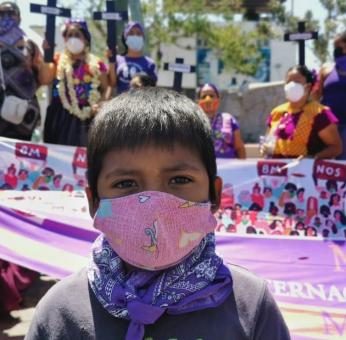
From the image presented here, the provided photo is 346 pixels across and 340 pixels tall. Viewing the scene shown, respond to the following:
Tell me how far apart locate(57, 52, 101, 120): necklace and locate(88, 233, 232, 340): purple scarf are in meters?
4.43

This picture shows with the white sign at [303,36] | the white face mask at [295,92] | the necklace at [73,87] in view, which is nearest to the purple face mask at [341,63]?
the white face mask at [295,92]

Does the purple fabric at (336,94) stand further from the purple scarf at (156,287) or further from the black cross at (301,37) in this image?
the purple scarf at (156,287)

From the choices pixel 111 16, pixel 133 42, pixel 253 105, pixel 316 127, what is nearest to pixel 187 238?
pixel 316 127

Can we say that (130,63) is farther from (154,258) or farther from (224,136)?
(154,258)

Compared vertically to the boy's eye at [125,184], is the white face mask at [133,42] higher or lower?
higher

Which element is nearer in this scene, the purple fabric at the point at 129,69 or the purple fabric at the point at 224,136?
the purple fabric at the point at 224,136

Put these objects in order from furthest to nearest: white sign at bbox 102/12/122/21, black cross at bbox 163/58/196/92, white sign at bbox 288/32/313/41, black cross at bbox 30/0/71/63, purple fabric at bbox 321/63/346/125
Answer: white sign at bbox 102/12/122/21
black cross at bbox 163/58/196/92
black cross at bbox 30/0/71/63
white sign at bbox 288/32/313/41
purple fabric at bbox 321/63/346/125

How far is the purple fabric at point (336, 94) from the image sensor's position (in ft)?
17.6

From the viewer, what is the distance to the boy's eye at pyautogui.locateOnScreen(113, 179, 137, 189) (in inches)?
49.6

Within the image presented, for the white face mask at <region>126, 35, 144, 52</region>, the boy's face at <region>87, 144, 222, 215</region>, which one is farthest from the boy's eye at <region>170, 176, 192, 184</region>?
the white face mask at <region>126, 35, 144, 52</region>

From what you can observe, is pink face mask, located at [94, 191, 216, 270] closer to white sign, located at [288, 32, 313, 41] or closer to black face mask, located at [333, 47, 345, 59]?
black face mask, located at [333, 47, 345, 59]

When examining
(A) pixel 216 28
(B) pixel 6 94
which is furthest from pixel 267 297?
(A) pixel 216 28

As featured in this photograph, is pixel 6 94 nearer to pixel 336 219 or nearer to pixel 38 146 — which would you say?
pixel 38 146

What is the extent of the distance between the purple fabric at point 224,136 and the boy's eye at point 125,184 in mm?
4321
